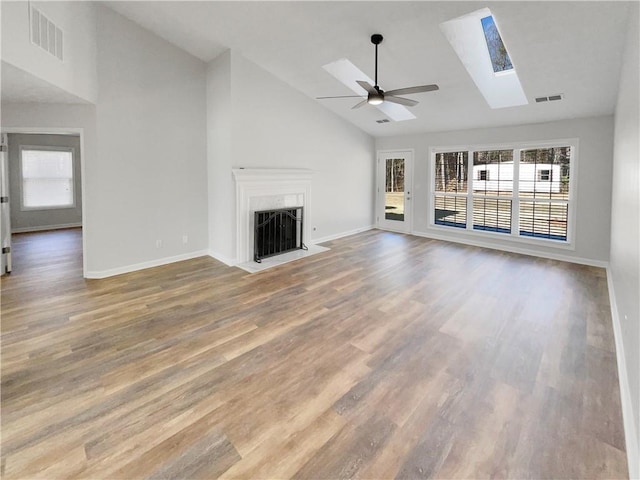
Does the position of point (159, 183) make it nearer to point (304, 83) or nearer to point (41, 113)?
point (41, 113)

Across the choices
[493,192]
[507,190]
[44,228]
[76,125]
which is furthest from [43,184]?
[507,190]

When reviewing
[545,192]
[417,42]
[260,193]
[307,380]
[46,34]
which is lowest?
[307,380]

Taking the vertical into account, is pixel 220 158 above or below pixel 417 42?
below

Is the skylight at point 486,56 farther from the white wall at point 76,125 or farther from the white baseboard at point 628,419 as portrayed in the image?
the white wall at point 76,125

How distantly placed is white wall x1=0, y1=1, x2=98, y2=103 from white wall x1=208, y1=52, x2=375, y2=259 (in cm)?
170

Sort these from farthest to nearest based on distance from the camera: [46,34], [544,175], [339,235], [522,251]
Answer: [339,235] → [522,251] → [544,175] → [46,34]

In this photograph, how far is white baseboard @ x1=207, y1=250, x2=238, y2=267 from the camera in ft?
17.4

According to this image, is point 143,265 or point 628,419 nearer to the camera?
point 628,419

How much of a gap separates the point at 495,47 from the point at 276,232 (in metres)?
4.29

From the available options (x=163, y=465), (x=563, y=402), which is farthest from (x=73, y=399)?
(x=563, y=402)

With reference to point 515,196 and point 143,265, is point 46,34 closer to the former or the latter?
point 143,265

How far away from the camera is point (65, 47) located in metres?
3.54

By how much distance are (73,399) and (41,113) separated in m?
3.98

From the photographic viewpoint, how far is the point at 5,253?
4.64 m
